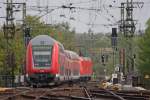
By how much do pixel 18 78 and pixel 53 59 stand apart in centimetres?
1285

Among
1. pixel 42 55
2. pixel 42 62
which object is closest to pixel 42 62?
pixel 42 62

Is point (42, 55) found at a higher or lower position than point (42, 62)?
higher

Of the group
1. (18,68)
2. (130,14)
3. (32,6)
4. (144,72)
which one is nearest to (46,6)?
(32,6)

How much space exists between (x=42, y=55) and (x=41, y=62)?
1.54 feet

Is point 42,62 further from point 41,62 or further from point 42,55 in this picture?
point 42,55

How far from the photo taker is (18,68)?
7000 centimetres

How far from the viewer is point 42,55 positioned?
38.9 m

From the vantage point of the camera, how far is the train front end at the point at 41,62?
38.6m

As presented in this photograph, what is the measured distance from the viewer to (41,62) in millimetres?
38781

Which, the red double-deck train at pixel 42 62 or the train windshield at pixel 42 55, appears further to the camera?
the train windshield at pixel 42 55

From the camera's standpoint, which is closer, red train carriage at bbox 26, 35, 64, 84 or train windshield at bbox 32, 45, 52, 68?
red train carriage at bbox 26, 35, 64, 84

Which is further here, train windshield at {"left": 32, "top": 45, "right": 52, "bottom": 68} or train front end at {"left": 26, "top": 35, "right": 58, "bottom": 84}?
train windshield at {"left": 32, "top": 45, "right": 52, "bottom": 68}

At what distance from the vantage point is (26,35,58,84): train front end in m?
38.6

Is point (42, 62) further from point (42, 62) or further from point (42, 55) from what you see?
point (42, 55)
